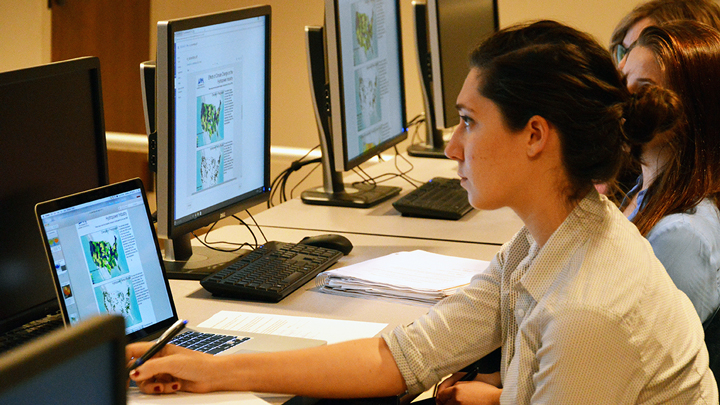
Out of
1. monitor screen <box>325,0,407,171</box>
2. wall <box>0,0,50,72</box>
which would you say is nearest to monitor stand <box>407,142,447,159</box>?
monitor screen <box>325,0,407,171</box>

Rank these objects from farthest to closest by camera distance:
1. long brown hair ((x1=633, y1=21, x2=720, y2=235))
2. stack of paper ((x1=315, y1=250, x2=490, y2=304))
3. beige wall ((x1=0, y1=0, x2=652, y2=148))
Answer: beige wall ((x1=0, y1=0, x2=652, y2=148)), stack of paper ((x1=315, y1=250, x2=490, y2=304)), long brown hair ((x1=633, y1=21, x2=720, y2=235))

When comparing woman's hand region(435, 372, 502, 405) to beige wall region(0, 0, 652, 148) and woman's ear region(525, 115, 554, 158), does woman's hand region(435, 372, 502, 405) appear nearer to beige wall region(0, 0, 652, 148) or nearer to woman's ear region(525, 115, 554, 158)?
woman's ear region(525, 115, 554, 158)

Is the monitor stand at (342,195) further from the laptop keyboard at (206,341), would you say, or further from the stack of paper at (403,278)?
the laptop keyboard at (206,341)

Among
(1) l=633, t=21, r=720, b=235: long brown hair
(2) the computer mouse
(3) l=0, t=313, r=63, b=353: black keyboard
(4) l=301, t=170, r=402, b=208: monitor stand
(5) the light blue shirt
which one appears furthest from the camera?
(4) l=301, t=170, r=402, b=208: monitor stand

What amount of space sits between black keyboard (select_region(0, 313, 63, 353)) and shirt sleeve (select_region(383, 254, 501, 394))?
1.83ft

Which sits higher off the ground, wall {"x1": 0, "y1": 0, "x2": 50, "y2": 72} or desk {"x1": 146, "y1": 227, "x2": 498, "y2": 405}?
wall {"x1": 0, "y1": 0, "x2": 50, "y2": 72}

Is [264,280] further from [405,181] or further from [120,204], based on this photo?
[405,181]

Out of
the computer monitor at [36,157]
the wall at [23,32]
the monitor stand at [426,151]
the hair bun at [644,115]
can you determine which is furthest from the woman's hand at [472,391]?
the wall at [23,32]

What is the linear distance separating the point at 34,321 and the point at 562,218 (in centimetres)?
89

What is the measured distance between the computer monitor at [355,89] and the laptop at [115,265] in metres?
0.92

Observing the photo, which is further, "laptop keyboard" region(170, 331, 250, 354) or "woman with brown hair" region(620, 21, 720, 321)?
"woman with brown hair" region(620, 21, 720, 321)

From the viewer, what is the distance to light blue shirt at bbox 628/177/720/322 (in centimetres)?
132

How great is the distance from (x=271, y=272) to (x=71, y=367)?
118 centimetres

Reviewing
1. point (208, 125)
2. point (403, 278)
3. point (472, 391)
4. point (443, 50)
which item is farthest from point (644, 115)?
point (443, 50)
